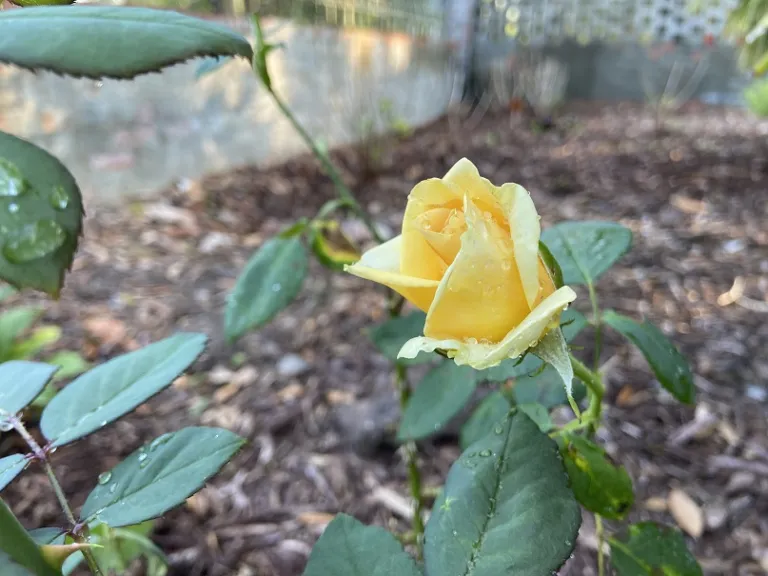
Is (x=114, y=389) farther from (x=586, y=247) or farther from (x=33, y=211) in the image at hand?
(x=586, y=247)

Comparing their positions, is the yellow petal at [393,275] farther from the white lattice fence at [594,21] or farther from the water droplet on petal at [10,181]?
the white lattice fence at [594,21]

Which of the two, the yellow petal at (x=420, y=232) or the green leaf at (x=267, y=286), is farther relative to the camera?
the green leaf at (x=267, y=286)

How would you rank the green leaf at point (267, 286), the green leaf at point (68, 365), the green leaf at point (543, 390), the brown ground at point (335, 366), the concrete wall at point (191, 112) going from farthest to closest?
the concrete wall at point (191, 112), the green leaf at point (68, 365), the brown ground at point (335, 366), the green leaf at point (267, 286), the green leaf at point (543, 390)

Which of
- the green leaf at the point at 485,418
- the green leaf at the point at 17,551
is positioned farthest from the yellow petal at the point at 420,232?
the green leaf at the point at 485,418

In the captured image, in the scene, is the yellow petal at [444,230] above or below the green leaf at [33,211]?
below

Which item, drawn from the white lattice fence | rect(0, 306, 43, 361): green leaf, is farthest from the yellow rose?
the white lattice fence

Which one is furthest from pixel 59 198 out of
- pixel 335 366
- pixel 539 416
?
pixel 335 366

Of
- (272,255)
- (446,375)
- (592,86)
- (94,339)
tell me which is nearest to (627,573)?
(446,375)
